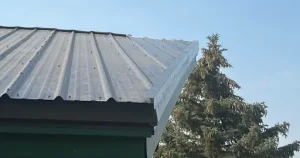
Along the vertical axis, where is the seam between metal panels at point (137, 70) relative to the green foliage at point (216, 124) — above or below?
below

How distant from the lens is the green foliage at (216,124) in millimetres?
17797

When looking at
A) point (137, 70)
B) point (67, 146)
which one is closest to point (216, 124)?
point (137, 70)

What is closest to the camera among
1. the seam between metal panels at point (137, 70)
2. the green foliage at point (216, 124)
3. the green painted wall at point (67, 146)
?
the green painted wall at point (67, 146)

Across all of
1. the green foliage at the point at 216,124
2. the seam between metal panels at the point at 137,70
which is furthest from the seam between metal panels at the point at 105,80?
the green foliage at the point at 216,124

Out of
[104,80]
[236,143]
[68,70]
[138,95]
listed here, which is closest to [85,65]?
[68,70]

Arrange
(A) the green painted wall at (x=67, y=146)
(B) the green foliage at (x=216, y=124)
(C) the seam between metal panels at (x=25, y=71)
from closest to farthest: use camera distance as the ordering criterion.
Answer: (A) the green painted wall at (x=67, y=146) < (C) the seam between metal panels at (x=25, y=71) < (B) the green foliage at (x=216, y=124)

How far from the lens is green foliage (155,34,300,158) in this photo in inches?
701

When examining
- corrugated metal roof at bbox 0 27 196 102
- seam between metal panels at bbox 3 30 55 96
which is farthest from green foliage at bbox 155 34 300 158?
seam between metal panels at bbox 3 30 55 96

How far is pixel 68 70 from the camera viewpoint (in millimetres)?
2723

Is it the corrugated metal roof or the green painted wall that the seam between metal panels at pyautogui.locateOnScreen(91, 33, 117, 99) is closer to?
the corrugated metal roof

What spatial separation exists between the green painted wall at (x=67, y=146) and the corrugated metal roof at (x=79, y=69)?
215 millimetres

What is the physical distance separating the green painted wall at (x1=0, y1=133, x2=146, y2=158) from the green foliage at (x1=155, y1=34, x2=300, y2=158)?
15.5m

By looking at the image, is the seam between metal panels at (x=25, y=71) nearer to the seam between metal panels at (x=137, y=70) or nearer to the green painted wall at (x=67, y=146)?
the green painted wall at (x=67, y=146)

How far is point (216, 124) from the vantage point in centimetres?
1905
